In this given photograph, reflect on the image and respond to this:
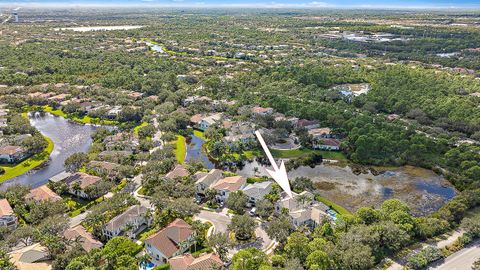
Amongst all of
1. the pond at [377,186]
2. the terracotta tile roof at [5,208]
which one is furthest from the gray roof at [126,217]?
the pond at [377,186]

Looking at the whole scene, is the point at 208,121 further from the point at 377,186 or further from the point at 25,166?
the point at 377,186

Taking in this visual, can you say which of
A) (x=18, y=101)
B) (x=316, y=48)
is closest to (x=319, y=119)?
(x=18, y=101)

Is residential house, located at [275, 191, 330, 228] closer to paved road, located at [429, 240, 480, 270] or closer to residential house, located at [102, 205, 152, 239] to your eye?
paved road, located at [429, 240, 480, 270]

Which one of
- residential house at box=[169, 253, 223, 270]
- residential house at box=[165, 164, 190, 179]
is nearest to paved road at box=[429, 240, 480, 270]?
residential house at box=[169, 253, 223, 270]

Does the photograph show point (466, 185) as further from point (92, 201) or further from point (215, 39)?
point (215, 39)

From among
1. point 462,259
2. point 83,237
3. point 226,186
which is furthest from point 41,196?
point 462,259

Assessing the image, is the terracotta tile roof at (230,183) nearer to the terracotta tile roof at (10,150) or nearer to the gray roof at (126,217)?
the gray roof at (126,217)
